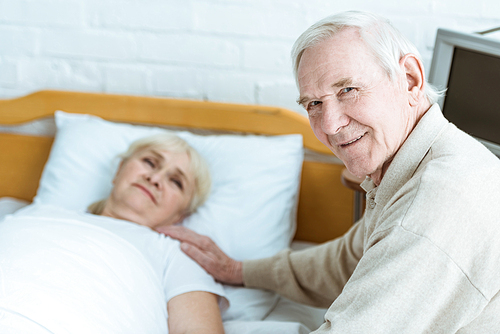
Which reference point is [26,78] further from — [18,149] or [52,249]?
[52,249]

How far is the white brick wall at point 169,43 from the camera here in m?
1.69

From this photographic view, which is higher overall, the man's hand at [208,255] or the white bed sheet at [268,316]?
the man's hand at [208,255]

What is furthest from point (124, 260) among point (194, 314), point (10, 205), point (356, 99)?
point (10, 205)

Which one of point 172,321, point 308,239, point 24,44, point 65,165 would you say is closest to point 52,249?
point 172,321

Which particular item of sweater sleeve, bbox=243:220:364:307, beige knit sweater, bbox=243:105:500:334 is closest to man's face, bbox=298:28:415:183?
beige knit sweater, bbox=243:105:500:334

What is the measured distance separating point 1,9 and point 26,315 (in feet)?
4.55

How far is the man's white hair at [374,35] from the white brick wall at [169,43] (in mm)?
824

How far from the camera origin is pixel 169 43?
5.89 feet

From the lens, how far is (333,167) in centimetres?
174

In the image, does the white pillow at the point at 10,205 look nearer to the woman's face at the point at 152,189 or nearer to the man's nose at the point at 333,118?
the woman's face at the point at 152,189

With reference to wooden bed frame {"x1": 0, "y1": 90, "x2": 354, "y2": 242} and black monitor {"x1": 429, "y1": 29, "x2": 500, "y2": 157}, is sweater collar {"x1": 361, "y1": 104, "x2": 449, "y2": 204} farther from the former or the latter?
wooden bed frame {"x1": 0, "y1": 90, "x2": 354, "y2": 242}

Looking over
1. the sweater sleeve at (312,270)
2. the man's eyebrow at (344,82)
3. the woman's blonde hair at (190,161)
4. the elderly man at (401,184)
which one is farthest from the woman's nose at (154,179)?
the man's eyebrow at (344,82)

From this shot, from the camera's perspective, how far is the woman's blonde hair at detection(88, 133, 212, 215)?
1530 mm

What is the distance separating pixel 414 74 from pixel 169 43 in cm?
113
